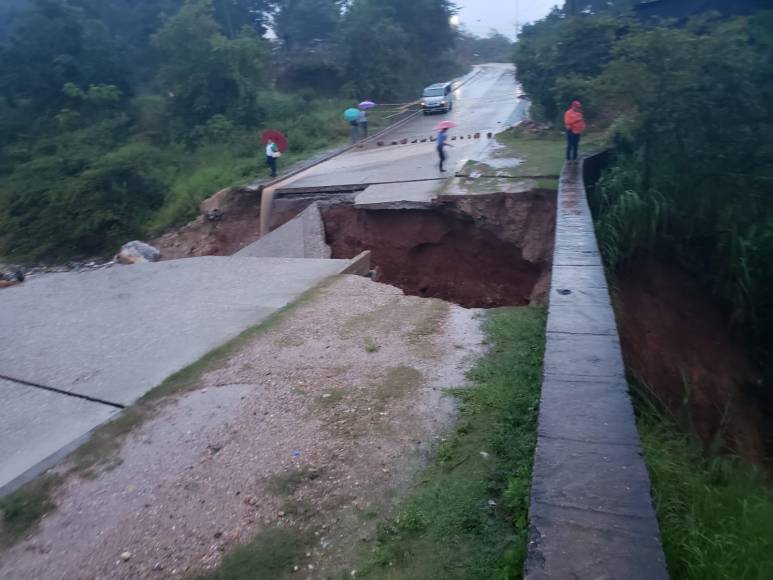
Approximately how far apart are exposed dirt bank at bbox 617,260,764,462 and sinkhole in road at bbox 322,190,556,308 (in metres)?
1.61

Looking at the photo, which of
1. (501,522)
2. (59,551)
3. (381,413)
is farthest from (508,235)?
(59,551)

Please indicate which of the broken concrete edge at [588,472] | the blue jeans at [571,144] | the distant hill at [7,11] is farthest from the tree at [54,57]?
the broken concrete edge at [588,472]

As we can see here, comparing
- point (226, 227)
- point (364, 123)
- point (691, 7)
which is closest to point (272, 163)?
point (226, 227)

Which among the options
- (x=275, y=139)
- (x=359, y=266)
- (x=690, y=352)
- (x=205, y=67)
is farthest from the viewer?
(x=205, y=67)

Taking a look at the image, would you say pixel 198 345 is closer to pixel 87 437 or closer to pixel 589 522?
pixel 87 437

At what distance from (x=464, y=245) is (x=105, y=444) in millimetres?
7250

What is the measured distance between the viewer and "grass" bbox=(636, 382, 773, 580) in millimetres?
2672

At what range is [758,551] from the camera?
289 cm

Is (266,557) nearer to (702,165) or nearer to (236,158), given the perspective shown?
(702,165)

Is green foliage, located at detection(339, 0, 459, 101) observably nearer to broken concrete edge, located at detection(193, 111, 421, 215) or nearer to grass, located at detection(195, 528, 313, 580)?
broken concrete edge, located at detection(193, 111, 421, 215)

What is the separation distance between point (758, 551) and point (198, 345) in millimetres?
4759

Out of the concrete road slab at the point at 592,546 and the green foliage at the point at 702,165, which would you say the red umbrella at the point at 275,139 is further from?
the concrete road slab at the point at 592,546

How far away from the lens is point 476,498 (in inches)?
129

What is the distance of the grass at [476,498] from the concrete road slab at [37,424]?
2.69 m
